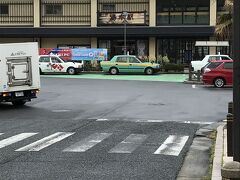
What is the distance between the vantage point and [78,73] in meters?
40.6

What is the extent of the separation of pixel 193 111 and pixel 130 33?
1112 inches

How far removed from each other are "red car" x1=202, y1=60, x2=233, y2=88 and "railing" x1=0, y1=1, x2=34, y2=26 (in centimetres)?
2541

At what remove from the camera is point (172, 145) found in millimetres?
10812

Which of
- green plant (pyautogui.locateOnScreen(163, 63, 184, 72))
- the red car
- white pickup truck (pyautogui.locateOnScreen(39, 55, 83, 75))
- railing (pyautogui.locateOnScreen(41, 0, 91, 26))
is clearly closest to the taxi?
white pickup truck (pyautogui.locateOnScreen(39, 55, 83, 75))

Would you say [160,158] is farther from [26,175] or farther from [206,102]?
[206,102]

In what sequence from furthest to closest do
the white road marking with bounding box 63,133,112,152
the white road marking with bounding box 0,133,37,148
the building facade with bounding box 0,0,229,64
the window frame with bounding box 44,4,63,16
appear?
the window frame with bounding box 44,4,63,16 < the building facade with bounding box 0,0,229,64 < the white road marking with bounding box 0,133,37,148 < the white road marking with bounding box 63,133,112,152

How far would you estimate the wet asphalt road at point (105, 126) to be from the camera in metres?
8.38

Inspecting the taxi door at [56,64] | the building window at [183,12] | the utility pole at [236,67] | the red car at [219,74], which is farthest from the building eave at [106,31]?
the utility pole at [236,67]

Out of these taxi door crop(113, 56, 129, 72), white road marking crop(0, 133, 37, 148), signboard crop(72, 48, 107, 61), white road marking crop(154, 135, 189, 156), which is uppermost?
signboard crop(72, 48, 107, 61)

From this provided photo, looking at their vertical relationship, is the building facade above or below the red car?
above

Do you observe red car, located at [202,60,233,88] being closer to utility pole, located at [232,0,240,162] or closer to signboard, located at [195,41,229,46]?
signboard, located at [195,41,229,46]

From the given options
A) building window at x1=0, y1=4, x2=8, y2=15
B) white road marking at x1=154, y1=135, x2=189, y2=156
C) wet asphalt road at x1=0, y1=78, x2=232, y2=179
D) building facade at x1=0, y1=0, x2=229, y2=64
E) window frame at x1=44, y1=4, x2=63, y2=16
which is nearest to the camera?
wet asphalt road at x1=0, y1=78, x2=232, y2=179

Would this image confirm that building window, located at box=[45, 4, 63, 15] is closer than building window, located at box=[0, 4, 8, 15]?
Yes

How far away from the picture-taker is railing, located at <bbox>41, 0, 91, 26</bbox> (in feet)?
158
